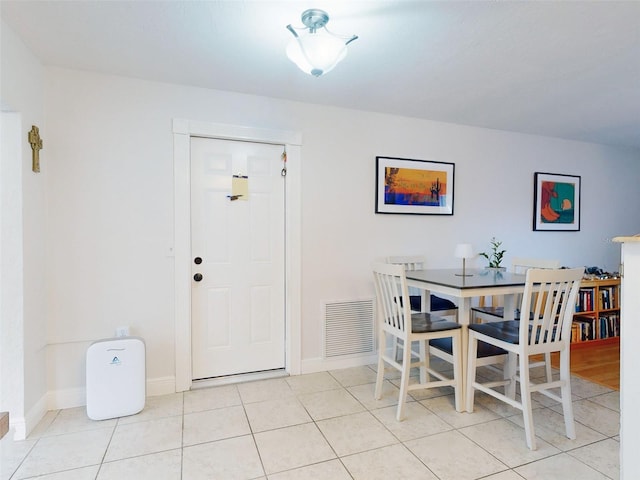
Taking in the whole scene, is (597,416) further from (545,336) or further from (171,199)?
(171,199)

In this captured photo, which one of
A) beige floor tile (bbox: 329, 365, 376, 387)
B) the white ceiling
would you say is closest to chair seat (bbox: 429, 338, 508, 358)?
beige floor tile (bbox: 329, 365, 376, 387)

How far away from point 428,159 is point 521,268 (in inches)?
53.0

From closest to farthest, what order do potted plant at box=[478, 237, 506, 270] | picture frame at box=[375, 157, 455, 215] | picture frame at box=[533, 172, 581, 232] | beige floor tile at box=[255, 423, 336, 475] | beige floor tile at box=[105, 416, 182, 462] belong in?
1. beige floor tile at box=[255, 423, 336, 475]
2. beige floor tile at box=[105, 416, 182, 462]
3. picture frame at box=[375, 157, 455, 215]
4. potted plant at box=[478, 237, 506, 270]
5. picture frame at box=[533, 172, 581, 232]

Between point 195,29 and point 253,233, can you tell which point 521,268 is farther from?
point 195,29

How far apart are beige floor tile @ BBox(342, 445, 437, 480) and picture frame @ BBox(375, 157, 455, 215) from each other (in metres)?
2.00

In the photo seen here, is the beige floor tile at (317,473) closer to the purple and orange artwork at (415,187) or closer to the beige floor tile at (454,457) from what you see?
the beige floor tile at (454,457)

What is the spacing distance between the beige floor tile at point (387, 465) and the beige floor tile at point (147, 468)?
2.89 ft

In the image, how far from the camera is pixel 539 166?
404cm

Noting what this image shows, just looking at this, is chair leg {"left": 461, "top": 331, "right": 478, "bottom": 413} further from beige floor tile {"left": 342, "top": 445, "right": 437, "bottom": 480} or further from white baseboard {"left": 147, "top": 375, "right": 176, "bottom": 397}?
white baseboard {"left": 147, "top": 375, "right": 176, "bottom": 397}

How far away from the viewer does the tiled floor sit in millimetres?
1756

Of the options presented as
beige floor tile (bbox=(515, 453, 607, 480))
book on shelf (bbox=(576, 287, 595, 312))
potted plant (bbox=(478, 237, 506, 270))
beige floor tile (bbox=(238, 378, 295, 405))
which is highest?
potted plant (bbox=(478, 237, 506, 270))

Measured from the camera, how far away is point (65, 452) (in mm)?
1912

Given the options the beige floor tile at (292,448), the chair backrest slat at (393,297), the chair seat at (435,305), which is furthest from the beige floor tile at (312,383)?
the chair seat at (435,305)

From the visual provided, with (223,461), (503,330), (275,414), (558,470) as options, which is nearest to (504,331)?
(503,330)
